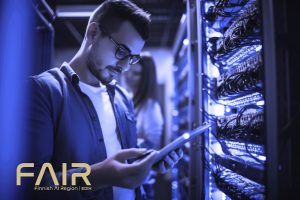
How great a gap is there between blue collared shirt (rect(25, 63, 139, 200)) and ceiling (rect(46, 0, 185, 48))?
281mm

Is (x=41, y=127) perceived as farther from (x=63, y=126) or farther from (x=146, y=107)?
(x=146, y=107)

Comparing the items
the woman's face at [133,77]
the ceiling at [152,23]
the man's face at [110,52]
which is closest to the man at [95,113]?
the man's face at [110,52]

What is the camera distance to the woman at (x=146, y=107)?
87.9 inches

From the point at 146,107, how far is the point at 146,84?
0.21 meters

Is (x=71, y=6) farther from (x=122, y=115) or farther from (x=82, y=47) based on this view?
(x=122, y=115)

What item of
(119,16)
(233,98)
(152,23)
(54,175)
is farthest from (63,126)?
(152,23)

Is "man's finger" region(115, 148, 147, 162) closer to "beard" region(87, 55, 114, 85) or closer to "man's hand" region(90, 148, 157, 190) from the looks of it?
"man's hand" region(90, 148, 157, 190)

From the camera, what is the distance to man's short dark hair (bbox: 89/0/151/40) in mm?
1354

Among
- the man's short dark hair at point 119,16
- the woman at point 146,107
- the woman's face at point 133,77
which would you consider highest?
the man's short dark hair at point 119,16

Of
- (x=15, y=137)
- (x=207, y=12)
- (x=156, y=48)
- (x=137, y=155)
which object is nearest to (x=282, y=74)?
(x=137, y=155)

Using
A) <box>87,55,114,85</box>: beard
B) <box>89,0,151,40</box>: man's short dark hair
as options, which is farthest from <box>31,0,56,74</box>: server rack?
<box>89,0,151,40</box>: man's short dark hair

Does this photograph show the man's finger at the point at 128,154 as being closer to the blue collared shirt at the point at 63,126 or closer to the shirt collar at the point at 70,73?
the blue collared shirt at the point at 63,126

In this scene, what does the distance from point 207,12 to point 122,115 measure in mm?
778

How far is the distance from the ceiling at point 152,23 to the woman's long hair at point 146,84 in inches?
19.6
